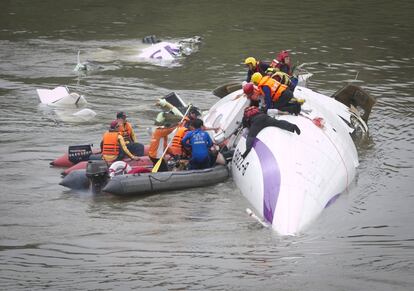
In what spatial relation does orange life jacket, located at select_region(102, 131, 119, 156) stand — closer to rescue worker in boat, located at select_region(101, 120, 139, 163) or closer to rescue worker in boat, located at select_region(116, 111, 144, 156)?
rescue worker in boat, located at select_region(101, 120, 139, 163)

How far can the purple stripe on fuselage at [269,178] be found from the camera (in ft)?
37.1

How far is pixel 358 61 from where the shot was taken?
2398 centimetres

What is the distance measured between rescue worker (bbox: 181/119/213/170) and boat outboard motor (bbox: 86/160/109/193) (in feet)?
5.10

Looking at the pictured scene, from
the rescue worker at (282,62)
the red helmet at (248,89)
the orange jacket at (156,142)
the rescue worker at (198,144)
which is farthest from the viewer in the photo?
the rescue worker at (282,62)

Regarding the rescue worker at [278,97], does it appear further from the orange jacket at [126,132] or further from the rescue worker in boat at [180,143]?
the orange jacket at [126,132]

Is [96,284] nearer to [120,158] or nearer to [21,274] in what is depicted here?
[21,274]

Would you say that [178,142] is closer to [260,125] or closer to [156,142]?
[156,142]

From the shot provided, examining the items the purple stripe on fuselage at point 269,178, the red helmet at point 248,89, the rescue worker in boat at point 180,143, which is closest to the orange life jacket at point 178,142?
the rescue worker in boat at point 180,143

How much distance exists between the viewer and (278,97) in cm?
1411

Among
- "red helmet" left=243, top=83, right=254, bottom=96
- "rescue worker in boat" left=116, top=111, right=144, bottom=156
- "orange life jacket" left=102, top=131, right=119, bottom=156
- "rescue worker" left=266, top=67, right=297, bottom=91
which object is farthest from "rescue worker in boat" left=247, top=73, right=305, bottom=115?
"orange life jacket" left=102, top=131, right=119, bottom=156

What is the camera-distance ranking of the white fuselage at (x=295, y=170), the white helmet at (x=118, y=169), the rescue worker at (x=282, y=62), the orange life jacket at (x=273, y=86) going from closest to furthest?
the white fuselage at (x=295, y=170) < the white helmet at (x=118, y=169) < the orange life jacket at (x=273, y=86) < the rescue worker at (x=282, y=62)

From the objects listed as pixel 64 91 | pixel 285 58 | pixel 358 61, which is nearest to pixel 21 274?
pixel 285 58

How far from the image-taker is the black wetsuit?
13.1m

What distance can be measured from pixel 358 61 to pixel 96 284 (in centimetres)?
1650
